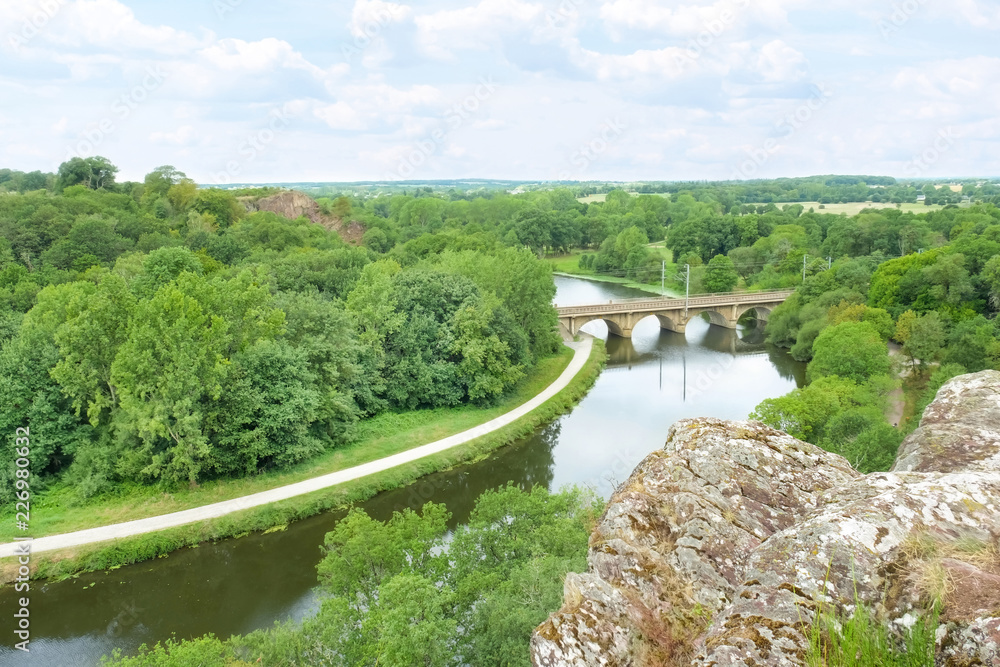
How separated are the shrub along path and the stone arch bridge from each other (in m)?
16.4

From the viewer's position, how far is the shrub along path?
21453 millimetres

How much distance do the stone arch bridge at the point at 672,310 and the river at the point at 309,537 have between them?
4.79m

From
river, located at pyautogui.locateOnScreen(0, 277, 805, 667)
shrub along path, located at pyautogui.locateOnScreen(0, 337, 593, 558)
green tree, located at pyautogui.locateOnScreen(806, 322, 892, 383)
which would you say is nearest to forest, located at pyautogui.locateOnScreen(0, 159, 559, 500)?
shrub along path, located at pyautogui.locateOnScreen(0, 337, 593, 558)

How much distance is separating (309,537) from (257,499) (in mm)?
2793

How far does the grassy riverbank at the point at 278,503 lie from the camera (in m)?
21.1

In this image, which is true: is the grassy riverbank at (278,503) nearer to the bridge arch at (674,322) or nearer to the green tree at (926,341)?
the green tree at (926,341)

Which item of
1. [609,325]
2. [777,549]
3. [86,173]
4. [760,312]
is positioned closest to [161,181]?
[86,173]

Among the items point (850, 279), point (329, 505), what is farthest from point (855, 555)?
point (850, 279)

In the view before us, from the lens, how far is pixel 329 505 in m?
24.9

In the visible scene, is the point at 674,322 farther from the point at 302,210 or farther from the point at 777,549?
the point at 777,549

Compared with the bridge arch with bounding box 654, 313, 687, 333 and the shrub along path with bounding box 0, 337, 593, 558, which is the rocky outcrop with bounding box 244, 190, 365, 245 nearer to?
the bridge arch with bounding box 654, 313, 687, 333

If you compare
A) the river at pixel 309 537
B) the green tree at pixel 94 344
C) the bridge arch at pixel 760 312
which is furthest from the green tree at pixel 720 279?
the green tree at pixel 94 344

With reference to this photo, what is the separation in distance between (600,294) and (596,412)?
1427 inches

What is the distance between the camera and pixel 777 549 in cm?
501
